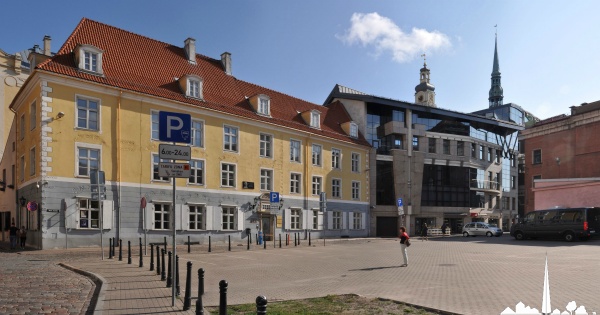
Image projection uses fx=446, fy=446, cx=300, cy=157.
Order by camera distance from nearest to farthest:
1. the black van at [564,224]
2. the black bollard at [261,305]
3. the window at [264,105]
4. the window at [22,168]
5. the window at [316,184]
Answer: the black bollard at [261,305] < the window at [22,168] < the black van at [564,224] < the window at [264,105] < the window at [316,184]

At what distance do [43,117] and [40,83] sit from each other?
190cm

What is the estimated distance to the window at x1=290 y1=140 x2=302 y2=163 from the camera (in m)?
37.1

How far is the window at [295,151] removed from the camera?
37062 millimetres

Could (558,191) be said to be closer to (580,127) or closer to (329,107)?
(580,127)

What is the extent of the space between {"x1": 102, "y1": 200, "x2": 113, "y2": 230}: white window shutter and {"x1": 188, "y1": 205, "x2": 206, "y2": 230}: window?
544 centimetres

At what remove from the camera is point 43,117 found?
78.5ft

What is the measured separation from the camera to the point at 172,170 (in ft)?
29.3

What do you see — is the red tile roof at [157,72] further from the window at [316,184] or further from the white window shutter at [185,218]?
the white window shutter at [185,218]

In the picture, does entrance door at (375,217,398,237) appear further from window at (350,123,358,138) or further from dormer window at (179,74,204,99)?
dormer window at (179,74,204,99)

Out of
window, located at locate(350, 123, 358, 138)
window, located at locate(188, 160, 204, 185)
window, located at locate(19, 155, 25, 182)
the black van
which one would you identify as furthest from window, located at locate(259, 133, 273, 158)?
the black van

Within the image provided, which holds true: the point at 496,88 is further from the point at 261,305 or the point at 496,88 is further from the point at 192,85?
the point at 261,305

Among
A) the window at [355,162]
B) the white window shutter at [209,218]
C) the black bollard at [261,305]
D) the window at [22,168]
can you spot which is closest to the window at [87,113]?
the window at [22,168]

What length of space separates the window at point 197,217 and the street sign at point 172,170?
69.6 feet

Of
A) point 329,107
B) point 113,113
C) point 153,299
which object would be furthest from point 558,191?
point 153,299
